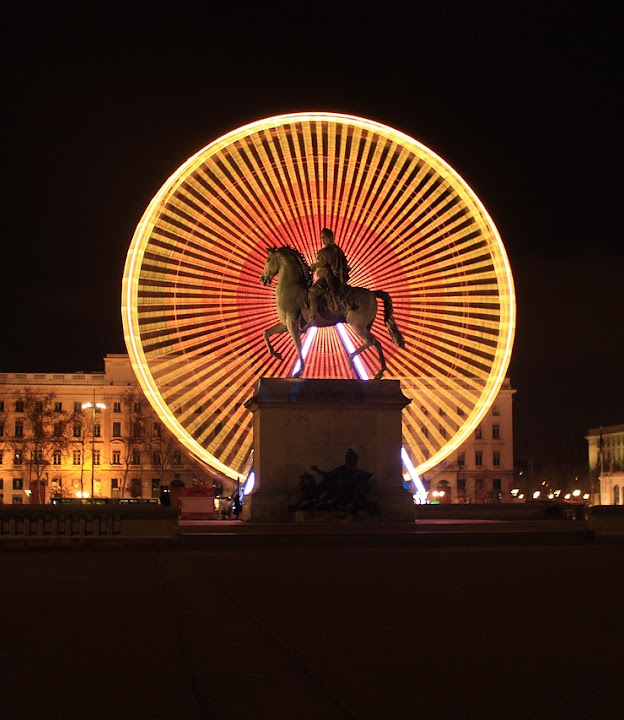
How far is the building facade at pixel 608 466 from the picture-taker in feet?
484

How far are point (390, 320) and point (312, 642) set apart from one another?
87.1 feet

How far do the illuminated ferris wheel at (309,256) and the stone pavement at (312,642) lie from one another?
19.8 metres

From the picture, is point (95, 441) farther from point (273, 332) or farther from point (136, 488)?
point (273, 332)

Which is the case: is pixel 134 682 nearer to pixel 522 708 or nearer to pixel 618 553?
pixel 522 708

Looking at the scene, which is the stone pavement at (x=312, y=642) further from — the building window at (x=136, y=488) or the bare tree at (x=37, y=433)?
the building window at (x=136, y=488)

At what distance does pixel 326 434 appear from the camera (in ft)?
118

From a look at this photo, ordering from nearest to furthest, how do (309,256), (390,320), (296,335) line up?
(296,335) → (390,320) → (309,256)

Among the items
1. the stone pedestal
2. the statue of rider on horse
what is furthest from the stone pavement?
the statue of rider on horse

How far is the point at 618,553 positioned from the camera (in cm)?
2525

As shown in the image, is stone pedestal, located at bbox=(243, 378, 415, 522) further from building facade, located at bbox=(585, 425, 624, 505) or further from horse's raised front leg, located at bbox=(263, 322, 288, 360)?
building facade, located at bbox=(585, 425, 624, 505)

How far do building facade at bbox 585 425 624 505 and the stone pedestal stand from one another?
10584cm

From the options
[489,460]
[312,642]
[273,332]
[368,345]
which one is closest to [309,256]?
[273,332]

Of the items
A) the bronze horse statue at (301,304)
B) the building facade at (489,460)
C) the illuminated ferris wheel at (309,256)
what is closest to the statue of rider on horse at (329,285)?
the bronze horse statue at (301,304)

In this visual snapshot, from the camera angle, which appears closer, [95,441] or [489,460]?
[95,441]
